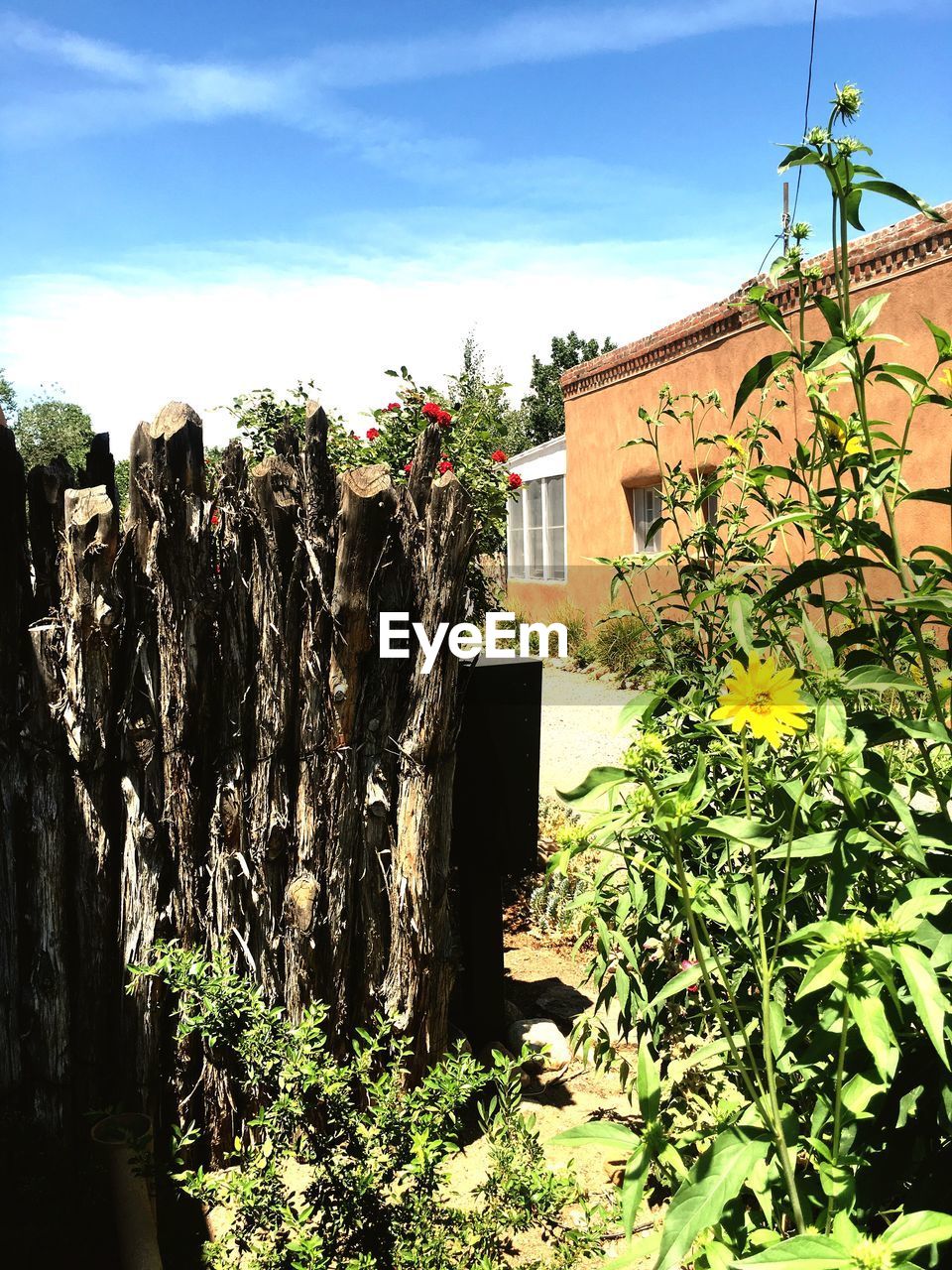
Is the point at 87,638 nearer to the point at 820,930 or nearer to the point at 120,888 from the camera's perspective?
the point at 120,888

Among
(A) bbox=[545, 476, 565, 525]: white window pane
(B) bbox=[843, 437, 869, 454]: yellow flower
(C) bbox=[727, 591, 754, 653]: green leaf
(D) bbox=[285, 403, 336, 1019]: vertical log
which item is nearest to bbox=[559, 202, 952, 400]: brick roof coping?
(A) bbox=[545, 476, 565, 525]: white window pane

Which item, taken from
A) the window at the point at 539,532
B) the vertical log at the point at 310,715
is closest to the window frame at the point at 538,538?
the window at the point at 539,532

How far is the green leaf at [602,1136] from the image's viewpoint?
146 cm

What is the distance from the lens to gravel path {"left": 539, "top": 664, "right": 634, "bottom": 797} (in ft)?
22.4

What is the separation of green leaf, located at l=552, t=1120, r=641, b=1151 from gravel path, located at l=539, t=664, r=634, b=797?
3440 mm

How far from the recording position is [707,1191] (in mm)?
1330

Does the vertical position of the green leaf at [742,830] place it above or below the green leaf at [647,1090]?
above

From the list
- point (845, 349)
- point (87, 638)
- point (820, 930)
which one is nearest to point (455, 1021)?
point (87, 638)

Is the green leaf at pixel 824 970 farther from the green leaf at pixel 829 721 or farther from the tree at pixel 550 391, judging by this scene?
the tree at pixel 550 391

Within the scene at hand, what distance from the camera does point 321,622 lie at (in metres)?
2.67

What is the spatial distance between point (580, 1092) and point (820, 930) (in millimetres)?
2106

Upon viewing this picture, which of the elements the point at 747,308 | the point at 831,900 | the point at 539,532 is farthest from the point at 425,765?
the point at 539,532

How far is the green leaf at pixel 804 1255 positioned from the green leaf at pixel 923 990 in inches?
9.3

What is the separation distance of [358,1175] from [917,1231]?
1231 millimetres
